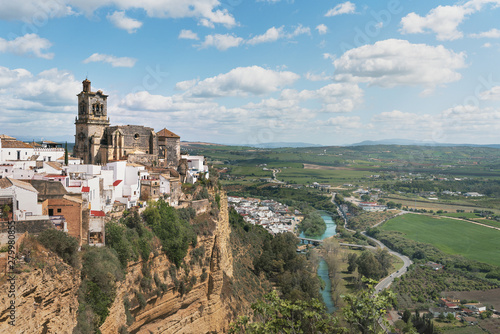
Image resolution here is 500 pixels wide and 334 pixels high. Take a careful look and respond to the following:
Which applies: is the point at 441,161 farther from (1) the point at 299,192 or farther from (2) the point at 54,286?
(2) the point at 54,286

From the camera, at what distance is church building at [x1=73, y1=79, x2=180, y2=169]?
30031mm

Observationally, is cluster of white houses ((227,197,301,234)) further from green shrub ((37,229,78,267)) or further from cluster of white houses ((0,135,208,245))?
green shrub ((37,229,78,267))

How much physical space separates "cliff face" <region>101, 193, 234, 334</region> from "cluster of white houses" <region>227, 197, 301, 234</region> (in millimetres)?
33716

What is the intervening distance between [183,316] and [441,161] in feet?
673

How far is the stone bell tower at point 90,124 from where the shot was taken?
30.0 m

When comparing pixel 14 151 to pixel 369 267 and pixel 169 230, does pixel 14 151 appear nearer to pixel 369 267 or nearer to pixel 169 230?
pixel 169 230

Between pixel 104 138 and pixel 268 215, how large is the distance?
4888cm

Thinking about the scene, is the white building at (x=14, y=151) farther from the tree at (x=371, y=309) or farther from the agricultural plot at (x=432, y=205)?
the agricultural plot at (x=432, y=205)

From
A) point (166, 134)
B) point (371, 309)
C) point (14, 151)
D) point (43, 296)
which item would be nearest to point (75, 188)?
point (43, 296)

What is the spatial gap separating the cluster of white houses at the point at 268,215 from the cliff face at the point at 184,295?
3372 cm

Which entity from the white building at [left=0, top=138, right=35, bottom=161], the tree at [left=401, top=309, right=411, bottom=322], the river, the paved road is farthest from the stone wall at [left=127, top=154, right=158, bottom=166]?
the tree at [left=401, top=309, right=411, bottom=322]

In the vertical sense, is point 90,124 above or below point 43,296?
above

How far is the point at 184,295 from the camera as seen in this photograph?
21.3 meters

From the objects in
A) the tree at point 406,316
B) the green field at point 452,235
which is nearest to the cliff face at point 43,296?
the tree at point 406,316
